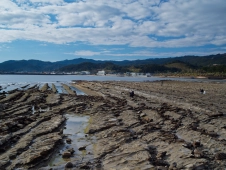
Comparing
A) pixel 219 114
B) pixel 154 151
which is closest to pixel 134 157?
pixel 154 151

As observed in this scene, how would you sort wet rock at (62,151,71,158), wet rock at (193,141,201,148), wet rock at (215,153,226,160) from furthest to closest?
wet rock at (193,141,201,148) → wet rock at (62,151,71,158) → wet rock at (215,153,226,160)

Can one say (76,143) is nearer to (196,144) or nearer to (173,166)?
(173,166)

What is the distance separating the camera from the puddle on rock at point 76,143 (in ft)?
35.0

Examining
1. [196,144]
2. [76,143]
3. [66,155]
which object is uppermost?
[196,144]

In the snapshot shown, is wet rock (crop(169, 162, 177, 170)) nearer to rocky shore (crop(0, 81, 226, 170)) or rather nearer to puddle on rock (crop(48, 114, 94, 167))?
rocky shore (crop(0, 81, 226, 170))

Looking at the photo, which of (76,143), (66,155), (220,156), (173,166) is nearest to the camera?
(173,166)

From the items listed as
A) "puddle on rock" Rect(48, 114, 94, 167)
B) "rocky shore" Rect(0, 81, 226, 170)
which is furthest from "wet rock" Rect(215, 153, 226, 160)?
"puddle on rock" Rect(48, 114, 94, 167)

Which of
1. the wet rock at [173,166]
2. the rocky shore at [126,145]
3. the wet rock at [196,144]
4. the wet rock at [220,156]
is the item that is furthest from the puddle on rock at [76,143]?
the wet rock at [220,156]

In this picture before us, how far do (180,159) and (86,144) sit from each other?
18.1 ft

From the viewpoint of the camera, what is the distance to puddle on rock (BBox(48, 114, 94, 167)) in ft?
35.0

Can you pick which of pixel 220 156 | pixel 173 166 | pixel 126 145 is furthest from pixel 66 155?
pixel 220 156

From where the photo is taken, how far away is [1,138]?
526 inches

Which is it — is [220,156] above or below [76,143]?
above

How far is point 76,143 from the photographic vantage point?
527 inches
